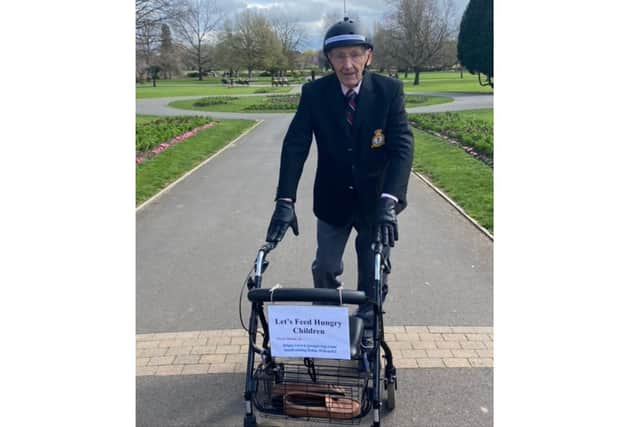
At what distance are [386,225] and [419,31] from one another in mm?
42328

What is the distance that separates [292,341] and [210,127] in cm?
1807

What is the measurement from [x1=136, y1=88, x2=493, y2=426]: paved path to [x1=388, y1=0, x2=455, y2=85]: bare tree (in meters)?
31.6

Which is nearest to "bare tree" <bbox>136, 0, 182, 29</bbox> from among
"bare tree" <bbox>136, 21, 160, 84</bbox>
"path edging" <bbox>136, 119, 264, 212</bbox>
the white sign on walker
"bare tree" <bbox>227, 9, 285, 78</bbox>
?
"bare tree" <bbox>136, 21, 160, 84</bbox>

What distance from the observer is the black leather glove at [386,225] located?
118 inches

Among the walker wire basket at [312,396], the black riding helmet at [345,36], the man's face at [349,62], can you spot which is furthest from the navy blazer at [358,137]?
the walker wire basket at [312,396]

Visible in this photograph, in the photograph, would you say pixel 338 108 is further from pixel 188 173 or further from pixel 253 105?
pixel 253 105

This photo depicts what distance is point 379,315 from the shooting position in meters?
2.72

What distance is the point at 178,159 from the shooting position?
13.1 m

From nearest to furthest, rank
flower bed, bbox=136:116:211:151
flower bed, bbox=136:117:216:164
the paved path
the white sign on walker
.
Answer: the white sign on walker → the paved path → flower bed, bbox=136:117:216:164 → flower bed, bbox=136:116:211:151

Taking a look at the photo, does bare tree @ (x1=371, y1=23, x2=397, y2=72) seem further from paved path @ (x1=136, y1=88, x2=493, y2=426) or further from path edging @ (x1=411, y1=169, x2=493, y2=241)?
paved path @ (x1=136, y1=88, x2=493, y2=426)

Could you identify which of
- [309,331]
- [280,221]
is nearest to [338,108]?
[280,221]

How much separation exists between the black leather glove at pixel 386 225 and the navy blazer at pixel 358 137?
0.17 metres

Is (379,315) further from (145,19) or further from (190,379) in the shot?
(145,19)

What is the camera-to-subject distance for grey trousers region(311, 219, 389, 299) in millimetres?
3684
